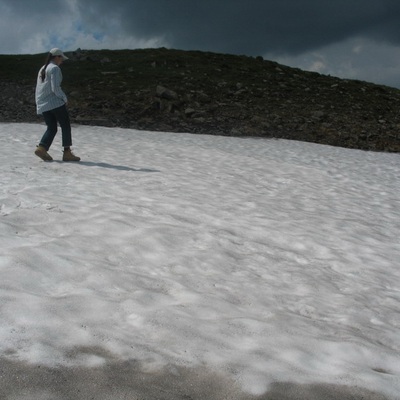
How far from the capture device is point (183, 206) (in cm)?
831

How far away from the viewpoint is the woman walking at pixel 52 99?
1052 cm

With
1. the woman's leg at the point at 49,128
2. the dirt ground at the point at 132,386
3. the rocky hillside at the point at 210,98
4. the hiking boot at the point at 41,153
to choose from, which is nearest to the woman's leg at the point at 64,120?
the woman's leg at the point at 49,128

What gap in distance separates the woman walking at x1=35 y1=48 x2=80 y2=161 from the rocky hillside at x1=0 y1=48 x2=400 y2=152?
9494mm

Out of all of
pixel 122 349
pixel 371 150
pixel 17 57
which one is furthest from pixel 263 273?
pixel 17 57

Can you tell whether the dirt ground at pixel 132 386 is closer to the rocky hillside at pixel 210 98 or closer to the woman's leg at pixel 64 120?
the woman's leg at pixel 64 120

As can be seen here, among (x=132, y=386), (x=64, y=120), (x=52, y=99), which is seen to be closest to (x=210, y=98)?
(x=64, y=120)

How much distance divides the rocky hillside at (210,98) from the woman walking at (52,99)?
9494 millimetres

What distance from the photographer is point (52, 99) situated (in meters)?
10.8

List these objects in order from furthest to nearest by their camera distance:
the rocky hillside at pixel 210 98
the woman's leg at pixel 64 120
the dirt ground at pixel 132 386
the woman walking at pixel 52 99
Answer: the rocky hillside at pixel 210 98 < the woman's leg at pixel 64 120 < the woman walking at pixel 52 99 < the dirt ground at pixel 132 386

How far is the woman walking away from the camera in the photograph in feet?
34.5

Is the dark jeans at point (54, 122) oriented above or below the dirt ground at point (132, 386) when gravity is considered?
above

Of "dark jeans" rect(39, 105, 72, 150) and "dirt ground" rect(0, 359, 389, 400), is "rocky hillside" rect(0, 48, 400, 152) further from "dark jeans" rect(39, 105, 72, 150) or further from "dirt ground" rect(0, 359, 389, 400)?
"dirt ground" rect(0, 359, 389, 400)

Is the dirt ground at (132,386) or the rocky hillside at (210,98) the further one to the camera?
the rocky hillside at (210,98)

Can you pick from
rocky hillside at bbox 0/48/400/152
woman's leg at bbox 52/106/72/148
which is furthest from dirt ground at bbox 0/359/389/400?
rocky hillside at bbox 0/48/400/152
